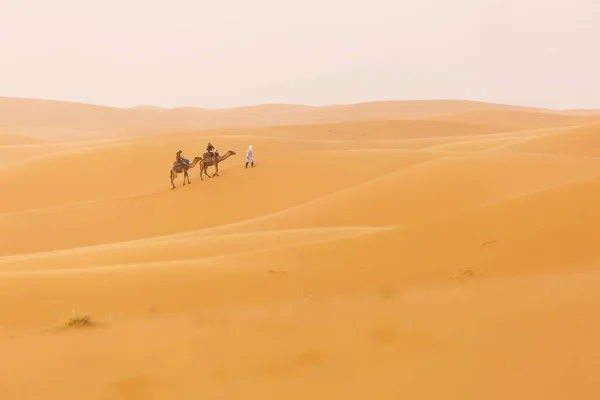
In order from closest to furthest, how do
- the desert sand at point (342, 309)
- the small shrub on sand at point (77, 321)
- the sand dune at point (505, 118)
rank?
the desert sand at point (342, 309)
the small shrub on sand at point (77, 321)
the sand dune at point (505, 118)

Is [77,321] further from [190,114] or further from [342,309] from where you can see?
[190,114]

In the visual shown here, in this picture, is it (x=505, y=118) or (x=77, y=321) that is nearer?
(x=77, y=321)

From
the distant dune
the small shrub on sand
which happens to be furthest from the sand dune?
the small shrub on sand

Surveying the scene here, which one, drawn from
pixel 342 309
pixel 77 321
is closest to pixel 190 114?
pixel 342 309

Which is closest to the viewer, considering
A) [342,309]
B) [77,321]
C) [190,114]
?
[77,321]

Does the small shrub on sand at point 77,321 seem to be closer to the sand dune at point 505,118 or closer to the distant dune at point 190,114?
the sand dune at point 505,118

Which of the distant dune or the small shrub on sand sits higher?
the small shrub on sand

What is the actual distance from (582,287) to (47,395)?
4250 millimetres

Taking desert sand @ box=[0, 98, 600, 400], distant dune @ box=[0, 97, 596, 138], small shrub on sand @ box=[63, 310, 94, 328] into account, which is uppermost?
small shrub on sand @ box=[63, 310, 94, 328]

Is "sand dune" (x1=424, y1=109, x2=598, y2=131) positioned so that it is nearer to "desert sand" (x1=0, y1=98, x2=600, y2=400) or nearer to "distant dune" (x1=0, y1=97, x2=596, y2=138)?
"distant dune" (x1=0, y1=97, x2=596, y2=138)

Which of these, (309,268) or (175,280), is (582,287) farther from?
(175,280)

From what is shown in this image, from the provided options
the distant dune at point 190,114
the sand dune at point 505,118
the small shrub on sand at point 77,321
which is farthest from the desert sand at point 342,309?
the distant dune at point 190,114

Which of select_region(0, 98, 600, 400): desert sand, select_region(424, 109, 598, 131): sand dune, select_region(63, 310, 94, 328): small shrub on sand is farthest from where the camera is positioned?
select_region(424, 109, 598, 131): sand dune

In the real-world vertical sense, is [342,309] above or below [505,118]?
above
